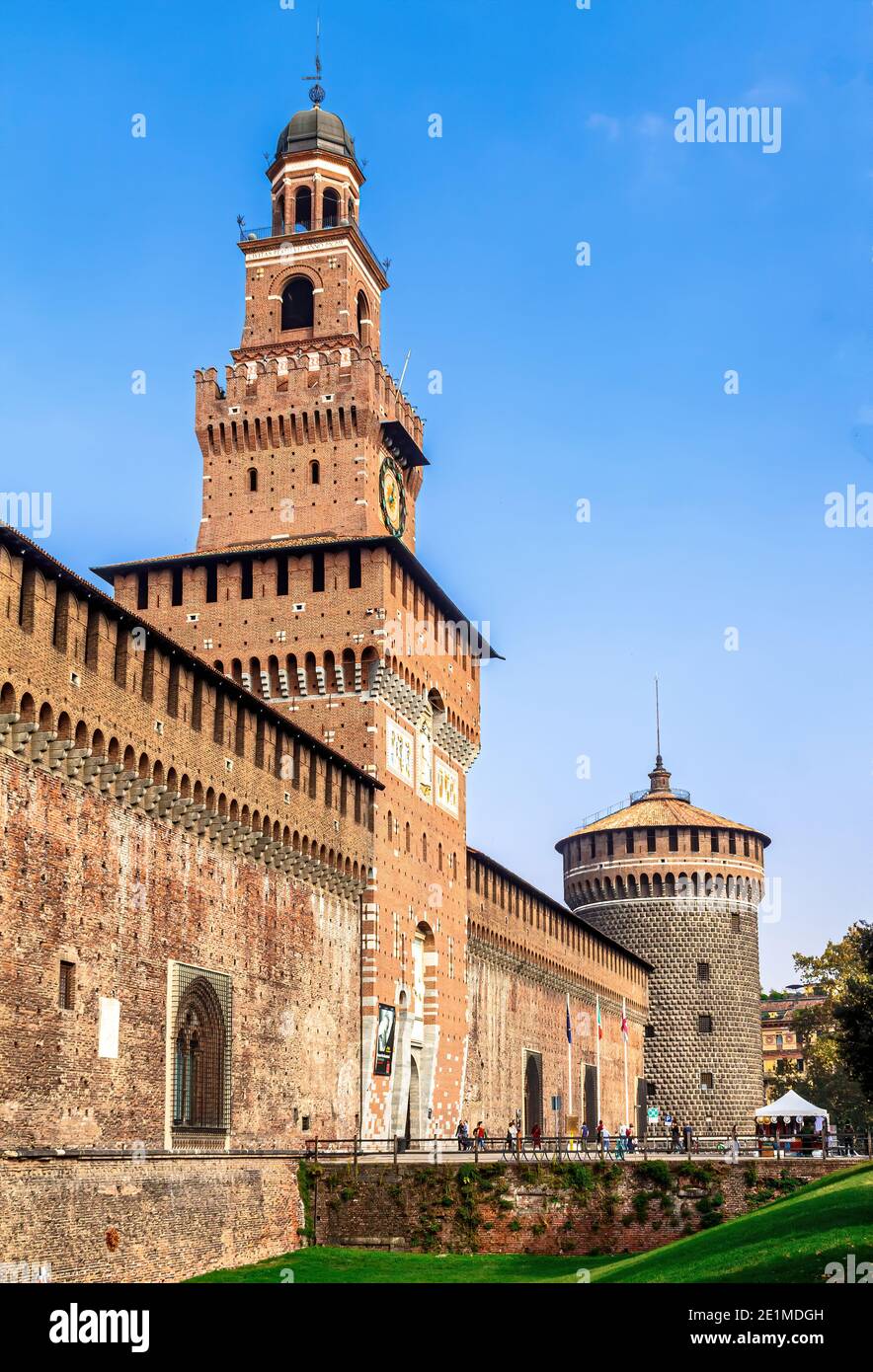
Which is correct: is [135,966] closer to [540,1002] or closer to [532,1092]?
[532,1092]

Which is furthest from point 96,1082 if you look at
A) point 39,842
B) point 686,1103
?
point 686,1103

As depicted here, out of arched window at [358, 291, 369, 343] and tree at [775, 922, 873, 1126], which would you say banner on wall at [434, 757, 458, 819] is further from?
tree at [775, 922, 873, 1126]

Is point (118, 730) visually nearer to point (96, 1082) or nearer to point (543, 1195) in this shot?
point (96, 1082)

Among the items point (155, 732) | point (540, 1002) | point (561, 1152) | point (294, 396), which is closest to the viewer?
point (155, 732)

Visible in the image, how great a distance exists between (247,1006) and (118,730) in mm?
8087

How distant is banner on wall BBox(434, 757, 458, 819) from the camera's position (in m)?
48.4

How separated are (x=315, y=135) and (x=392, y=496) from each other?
12403mm

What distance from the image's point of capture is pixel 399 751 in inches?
1743

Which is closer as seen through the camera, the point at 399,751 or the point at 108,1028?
the point at 108,1028

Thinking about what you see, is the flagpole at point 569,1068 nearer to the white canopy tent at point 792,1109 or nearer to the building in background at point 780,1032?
the white canopy tent at point 792,1109

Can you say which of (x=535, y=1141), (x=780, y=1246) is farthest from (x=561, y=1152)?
(x=780, y=1246)

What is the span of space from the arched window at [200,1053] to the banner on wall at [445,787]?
17021 millimetres

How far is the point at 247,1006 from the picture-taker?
109ft
